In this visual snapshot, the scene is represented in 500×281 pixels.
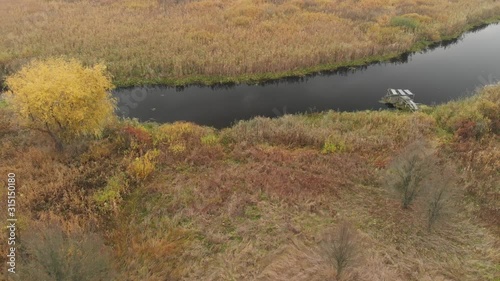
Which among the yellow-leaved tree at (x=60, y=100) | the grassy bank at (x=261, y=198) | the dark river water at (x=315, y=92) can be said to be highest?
the yellow-leaved tree at (x=60, y=100)

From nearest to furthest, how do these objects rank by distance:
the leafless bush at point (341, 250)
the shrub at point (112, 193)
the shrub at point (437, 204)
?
1. the leafless bush at point (341, 250)
2. the shrub at point (437, 204)
3. the shrub at point (112, 193)

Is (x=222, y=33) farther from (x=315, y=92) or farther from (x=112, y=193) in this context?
(x=112, y=193)

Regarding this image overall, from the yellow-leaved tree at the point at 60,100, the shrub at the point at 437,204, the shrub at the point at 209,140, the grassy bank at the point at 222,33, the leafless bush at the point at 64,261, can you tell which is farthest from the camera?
the grassy bank at the point at 222,33

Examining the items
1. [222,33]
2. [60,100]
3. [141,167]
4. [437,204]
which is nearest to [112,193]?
[141,167]

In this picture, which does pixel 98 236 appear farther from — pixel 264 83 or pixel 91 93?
pixel 264 83

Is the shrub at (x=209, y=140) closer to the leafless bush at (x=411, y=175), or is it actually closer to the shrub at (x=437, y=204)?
the leafless bush at (x=411, y=175)

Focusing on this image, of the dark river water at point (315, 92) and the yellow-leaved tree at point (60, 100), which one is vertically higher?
the yellow-leaved tree at point (60, 100)

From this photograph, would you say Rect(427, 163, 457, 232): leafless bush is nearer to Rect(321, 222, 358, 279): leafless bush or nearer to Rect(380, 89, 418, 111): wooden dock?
Rect(321, 222, 358, 279): leafless bush

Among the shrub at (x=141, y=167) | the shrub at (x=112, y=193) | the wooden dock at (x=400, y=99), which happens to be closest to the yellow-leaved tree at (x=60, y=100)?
the shrub at (x=141, y=167)

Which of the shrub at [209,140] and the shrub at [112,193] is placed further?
the shrub at [209,140]
